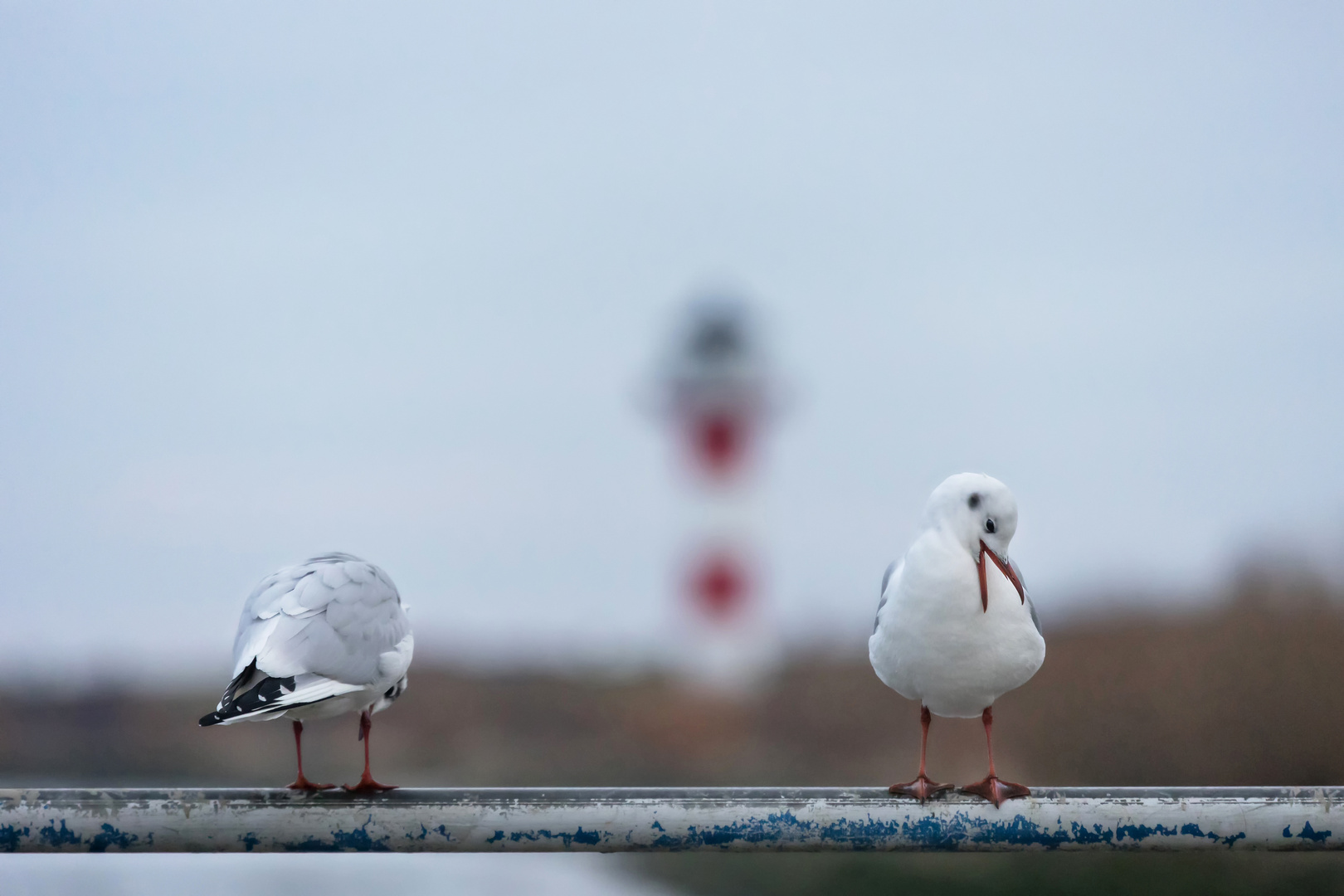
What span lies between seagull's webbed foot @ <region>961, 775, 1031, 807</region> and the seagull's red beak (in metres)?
0.42

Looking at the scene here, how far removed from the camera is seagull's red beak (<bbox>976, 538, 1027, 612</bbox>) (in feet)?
8.66

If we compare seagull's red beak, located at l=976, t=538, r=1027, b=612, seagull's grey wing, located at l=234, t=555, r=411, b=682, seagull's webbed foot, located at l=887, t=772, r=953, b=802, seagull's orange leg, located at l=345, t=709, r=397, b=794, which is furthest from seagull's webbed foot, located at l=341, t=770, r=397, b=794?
seagull's red beak, located at l=976, t=538, r=1027, b=612

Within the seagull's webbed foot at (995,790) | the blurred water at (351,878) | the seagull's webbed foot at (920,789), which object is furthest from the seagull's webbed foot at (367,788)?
the blurred water at (351,878)

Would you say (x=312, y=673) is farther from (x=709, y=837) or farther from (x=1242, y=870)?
(x=1242, y=870)

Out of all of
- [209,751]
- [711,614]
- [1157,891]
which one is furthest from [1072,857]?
[209,751]

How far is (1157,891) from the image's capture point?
7766 millimetres

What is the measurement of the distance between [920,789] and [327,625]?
1.46 m

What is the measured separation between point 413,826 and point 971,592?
1.29 metres

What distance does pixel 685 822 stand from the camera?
79.7 inches

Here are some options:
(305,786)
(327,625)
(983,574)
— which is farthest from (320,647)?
(983,574)

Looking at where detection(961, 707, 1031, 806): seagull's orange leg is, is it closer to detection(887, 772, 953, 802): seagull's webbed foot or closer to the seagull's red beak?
detection(887, 772, 953, 802): seagull's webbed foot

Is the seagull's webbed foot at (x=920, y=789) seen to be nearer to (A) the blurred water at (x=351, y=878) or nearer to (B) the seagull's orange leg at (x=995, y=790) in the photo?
(B) the seagull's orange leg at (x=995, y=790)

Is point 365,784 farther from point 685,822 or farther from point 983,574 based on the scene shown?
point 983,574

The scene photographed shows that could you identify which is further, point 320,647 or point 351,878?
point 351,878
